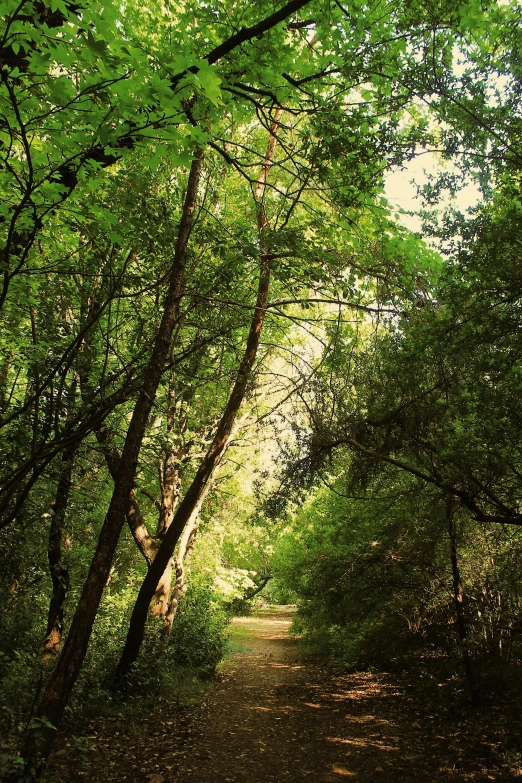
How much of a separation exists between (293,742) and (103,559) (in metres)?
4.69

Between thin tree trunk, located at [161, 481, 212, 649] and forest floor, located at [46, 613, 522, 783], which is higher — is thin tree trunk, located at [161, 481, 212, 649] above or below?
above

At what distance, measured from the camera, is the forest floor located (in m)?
5.46

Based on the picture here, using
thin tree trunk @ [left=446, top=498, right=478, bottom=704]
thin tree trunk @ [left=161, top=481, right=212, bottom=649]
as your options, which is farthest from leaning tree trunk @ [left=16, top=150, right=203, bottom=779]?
thin tree trunk @ [left=446, top=498, right=478, bottom=704]

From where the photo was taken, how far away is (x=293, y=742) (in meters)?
6.95

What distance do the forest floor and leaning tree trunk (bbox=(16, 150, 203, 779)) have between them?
Result: 63 cm

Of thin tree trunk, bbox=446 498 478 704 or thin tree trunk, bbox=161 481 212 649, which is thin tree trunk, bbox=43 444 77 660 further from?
thin tree trunk, bbox=446 498 478 704

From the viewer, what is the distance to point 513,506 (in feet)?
19.7

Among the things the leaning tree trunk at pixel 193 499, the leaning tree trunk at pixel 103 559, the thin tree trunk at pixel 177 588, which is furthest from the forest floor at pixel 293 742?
the thin tree trunk at pixel 177 588

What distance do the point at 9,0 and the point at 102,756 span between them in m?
6.79

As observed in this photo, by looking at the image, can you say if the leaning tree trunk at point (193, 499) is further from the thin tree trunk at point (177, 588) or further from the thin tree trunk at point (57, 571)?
the thin tree trunk at point (57, 571)

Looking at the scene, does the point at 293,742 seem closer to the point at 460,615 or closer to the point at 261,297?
the point at 460,615

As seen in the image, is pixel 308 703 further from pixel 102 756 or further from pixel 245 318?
pixel 245 318

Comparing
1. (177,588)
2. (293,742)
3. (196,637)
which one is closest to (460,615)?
(293,742)

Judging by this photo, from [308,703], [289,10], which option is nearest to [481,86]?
[289,10]
